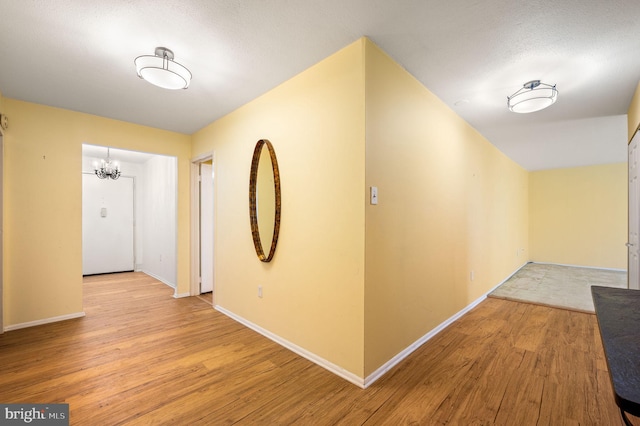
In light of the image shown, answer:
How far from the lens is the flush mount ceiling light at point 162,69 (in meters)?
1.89

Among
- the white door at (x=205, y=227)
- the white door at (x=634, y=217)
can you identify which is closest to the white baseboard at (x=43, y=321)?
the white door at (x=205, y=227)

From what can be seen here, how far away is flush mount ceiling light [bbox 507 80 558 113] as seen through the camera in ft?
7.51

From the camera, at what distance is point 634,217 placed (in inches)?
108

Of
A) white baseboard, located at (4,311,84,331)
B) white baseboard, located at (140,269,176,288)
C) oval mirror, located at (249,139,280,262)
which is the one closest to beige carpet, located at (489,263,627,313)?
oval mirror, located at (249,139,280,262)

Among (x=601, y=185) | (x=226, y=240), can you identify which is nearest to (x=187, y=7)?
(x=226, y=240)

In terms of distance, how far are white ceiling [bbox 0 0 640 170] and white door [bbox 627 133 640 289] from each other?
1.90ft

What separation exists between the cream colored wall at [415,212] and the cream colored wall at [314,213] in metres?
0.11

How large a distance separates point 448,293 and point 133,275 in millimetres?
5883

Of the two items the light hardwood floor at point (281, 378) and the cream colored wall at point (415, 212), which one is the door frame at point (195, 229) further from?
the cream colored wall at point (415, 212)

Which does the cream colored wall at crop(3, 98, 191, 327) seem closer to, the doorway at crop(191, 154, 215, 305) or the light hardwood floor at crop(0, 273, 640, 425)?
the light hardwood floor at crop(0, 273, 640, 425)

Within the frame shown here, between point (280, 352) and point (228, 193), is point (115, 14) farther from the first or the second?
point (280, 352)

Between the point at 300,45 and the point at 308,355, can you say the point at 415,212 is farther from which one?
the point at 300,45

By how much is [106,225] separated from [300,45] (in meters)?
6.01

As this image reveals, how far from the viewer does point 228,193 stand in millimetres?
3250
